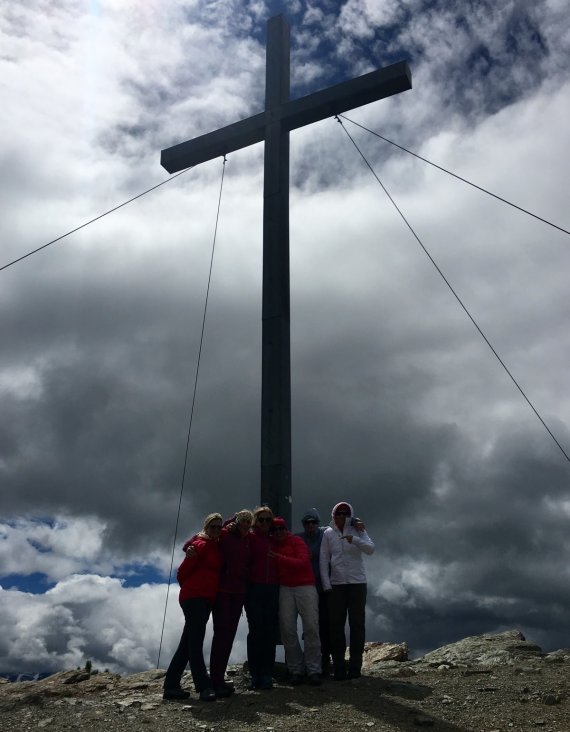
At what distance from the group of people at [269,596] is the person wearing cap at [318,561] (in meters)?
0.01

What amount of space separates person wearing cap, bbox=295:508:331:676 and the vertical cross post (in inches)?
11.0

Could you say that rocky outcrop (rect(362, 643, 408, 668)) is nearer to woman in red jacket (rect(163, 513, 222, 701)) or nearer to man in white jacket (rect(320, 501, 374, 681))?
man in white jacket (rect(320, 501, 374, 681))

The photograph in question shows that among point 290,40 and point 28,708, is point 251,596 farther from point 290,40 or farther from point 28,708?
point 290,40


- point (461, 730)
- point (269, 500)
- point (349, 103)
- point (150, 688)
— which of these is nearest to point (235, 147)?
point (349, 103)

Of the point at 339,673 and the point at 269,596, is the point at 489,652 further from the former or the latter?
the point at 269,596

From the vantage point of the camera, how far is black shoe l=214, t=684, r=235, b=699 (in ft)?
22.0

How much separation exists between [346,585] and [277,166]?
225 inches

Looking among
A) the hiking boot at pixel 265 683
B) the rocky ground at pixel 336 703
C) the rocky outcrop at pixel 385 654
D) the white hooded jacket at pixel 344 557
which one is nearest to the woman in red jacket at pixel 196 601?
the rocky ground at pixel 336 703

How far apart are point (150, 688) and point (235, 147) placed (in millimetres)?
7481

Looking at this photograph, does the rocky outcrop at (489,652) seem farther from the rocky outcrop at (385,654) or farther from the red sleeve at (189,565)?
the red sleeve at (189,565)

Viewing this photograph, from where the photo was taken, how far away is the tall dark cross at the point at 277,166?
8.45 metres

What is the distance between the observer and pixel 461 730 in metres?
5.61

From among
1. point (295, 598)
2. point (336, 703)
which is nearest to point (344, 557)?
point (295, 598)

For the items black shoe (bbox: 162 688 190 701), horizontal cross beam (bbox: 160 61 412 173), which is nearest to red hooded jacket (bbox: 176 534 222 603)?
black shoe (bbox: 162 688 190 701)
